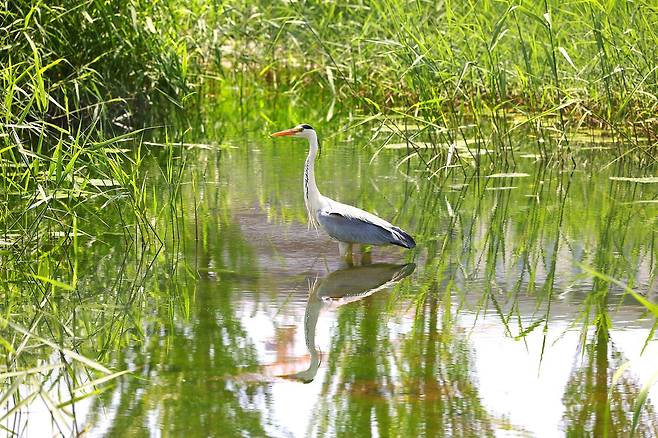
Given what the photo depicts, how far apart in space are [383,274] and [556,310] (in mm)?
991

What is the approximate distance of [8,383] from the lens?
429 cm

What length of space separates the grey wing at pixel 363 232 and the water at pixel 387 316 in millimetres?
114

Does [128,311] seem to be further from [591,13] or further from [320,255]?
[591,13]

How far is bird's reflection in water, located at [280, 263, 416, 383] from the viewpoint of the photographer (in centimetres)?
542

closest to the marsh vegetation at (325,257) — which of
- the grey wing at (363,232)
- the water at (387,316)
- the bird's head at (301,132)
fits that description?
the water at (387,316)

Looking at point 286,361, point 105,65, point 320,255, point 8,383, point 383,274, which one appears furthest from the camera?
point 105,65

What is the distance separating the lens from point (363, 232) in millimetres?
6340

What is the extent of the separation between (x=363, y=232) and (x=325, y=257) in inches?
10.4

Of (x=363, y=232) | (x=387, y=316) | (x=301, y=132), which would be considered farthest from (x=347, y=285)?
(x=301, y=132)

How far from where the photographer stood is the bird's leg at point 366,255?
6.39 meters

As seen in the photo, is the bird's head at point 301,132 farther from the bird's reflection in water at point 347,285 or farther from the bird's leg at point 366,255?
the bird's reflection in water at point 347,285

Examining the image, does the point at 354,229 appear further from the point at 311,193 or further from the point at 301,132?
the point at 301,132

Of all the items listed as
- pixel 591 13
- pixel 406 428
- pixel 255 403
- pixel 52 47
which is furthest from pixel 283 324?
pixel 52 47

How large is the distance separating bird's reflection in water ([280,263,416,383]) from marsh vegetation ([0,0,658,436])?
0.03 metres
